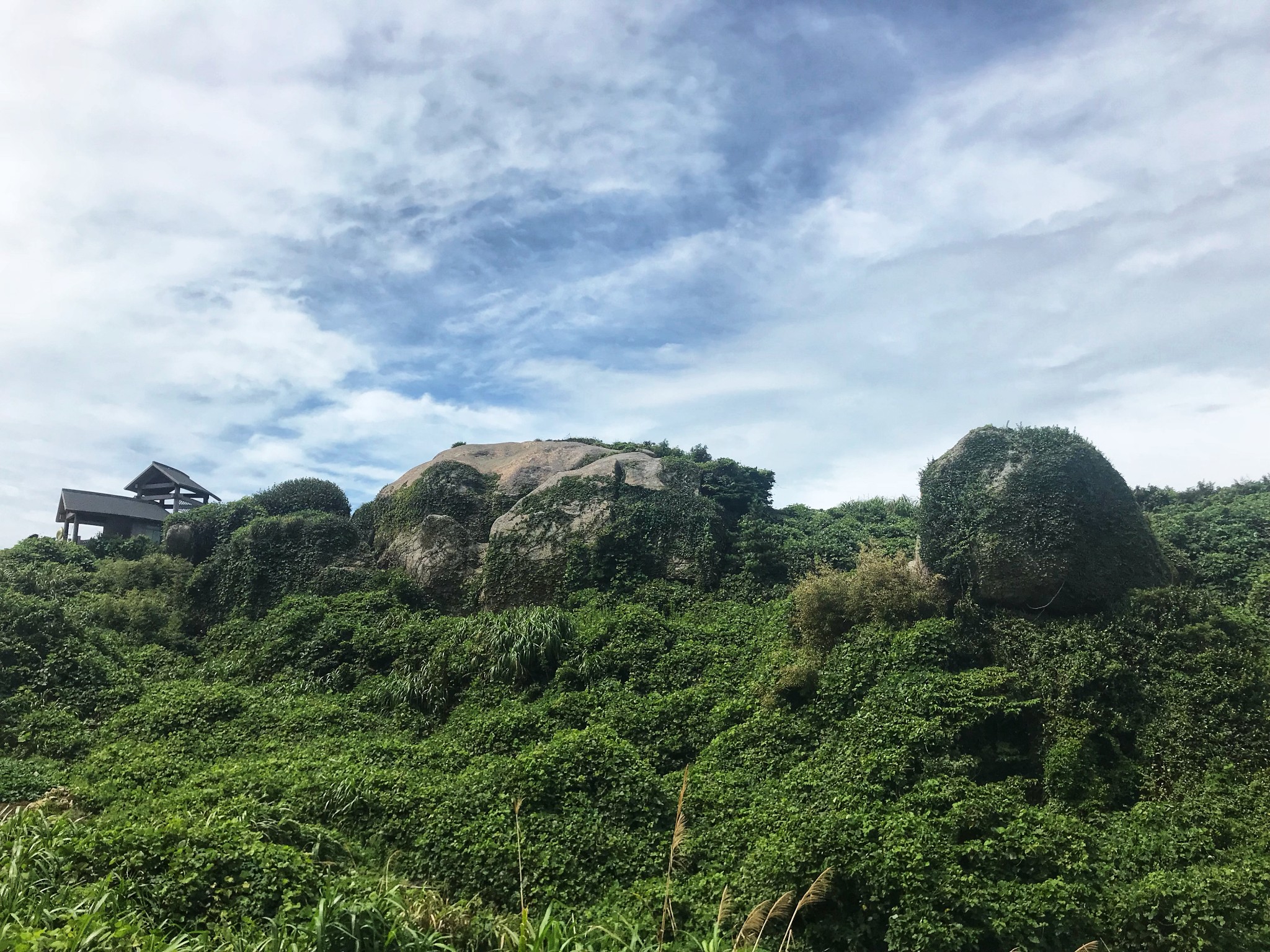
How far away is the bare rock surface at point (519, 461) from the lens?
76.3 feet

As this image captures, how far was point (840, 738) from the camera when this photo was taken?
10.7m

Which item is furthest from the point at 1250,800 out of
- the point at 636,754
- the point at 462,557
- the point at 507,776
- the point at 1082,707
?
the point at 462,557

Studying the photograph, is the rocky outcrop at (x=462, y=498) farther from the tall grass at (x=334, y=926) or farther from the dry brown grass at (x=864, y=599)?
the tall grass at (x=334, y=926)

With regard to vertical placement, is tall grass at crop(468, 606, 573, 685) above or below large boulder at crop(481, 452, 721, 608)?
below

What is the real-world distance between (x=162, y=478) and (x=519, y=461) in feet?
69.8

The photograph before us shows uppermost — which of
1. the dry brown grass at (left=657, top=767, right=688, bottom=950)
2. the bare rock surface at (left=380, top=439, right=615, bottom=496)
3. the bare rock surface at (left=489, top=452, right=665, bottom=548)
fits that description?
the bare rock surface at (left=380, top=439, right=615, bottom=496)

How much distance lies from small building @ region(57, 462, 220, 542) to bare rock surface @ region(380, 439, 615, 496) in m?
12.5

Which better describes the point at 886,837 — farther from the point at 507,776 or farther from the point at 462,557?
the point at 462,557

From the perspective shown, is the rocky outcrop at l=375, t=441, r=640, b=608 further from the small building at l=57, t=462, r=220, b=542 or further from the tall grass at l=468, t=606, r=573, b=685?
the small building at l=57, t=462, r=220, b=542

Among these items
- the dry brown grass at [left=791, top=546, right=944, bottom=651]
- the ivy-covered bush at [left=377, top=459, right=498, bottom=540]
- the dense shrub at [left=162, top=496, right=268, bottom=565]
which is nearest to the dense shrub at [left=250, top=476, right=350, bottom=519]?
the dense shrub at [left=162, top=496, right=268, bottom=565]

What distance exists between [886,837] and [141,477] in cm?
3738

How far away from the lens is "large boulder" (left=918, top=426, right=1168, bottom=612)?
12.2 meters

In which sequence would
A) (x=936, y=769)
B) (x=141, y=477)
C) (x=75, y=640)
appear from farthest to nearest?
1. (x=141, y=477)
2. (x=75, y=640)
3. (x=936, y=769)

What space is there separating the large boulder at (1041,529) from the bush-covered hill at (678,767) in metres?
0.48
